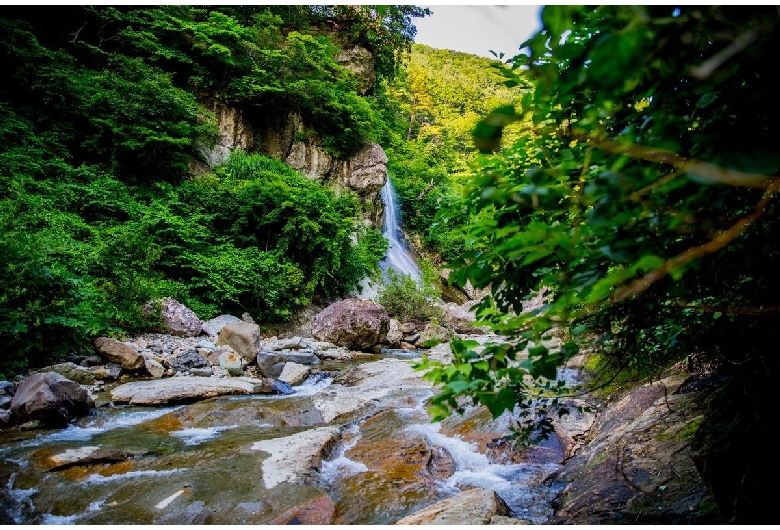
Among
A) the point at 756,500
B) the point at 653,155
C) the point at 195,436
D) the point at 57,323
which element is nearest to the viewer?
the point at 653,155

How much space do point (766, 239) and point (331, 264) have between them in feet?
44.5

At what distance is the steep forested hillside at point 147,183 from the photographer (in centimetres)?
756

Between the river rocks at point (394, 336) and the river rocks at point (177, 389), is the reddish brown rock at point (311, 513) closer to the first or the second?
the river rocks at point (177, 389)

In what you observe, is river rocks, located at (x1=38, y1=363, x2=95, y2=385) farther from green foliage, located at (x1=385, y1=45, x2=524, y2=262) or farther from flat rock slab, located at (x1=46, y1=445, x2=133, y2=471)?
green foliage, located at (x1=385, y1=45, x2=524, y2=262)

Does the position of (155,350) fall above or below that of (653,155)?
below

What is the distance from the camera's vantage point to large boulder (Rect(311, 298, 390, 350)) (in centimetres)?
1195

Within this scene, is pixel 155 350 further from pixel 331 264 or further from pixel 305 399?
pixel 331 264

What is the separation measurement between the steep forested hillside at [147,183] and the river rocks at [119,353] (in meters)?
0.27

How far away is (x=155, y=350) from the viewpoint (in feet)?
26.5

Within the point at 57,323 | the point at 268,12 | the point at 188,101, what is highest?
the point at 268,12

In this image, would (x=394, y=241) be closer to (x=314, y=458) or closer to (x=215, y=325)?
(x=215, y=325)

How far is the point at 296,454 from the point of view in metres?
4.43

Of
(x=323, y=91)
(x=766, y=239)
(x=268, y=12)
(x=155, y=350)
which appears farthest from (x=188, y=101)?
(x=766, y=239)

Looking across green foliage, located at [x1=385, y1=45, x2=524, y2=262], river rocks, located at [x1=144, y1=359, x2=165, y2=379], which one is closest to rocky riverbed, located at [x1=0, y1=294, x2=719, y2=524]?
river rocks, located at [x1=144, y1=359, x2=165, y2=379]
